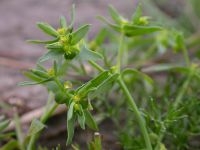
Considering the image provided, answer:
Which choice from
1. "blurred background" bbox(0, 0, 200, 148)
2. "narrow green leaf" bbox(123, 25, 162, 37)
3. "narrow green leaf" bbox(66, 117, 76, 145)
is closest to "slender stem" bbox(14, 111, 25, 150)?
"blurred background" bbox(0, 0, 200, 148)

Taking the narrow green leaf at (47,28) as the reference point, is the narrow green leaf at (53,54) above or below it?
below

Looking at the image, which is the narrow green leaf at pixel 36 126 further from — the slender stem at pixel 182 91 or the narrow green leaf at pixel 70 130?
the slender stem at pixel 182 91

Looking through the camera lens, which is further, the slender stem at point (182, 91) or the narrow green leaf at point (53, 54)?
the slender stem at point (182, 91)

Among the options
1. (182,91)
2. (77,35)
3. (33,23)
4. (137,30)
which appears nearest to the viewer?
(77,35)

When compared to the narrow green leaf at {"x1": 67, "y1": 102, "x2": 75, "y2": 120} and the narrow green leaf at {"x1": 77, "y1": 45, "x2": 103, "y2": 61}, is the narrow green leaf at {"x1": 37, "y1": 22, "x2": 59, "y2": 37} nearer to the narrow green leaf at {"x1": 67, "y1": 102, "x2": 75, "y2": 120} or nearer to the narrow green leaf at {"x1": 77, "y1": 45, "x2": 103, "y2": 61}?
the narrow green leaf at {"x1": 77, "y1": 45, "x2": 103, "y2": 61}

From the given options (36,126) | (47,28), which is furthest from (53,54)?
(36,126)

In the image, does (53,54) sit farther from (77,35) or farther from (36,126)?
(36,126)

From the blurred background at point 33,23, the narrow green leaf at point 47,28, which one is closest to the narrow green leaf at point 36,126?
the narrow green leaf at point 47,28
